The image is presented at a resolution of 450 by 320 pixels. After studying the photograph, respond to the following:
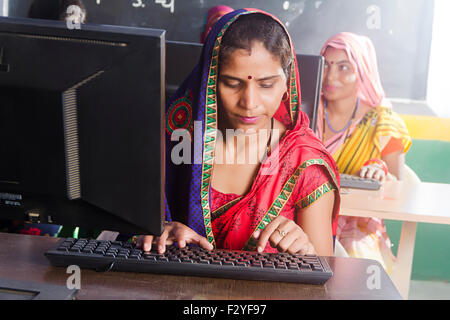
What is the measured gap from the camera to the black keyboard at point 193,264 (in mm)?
793

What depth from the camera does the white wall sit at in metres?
2.97

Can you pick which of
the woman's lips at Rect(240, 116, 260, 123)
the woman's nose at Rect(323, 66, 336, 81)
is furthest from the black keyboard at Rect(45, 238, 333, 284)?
the woman's nose at Rect(323, 66, 336, 81)

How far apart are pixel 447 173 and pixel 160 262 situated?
268 centimetres

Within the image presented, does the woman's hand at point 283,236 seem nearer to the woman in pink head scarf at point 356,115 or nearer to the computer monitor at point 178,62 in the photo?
the computer monitor at point 178,62

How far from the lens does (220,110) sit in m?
1.12

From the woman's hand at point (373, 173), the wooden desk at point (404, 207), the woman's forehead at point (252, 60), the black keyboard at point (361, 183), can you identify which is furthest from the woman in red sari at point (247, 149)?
the woman's hand at point (373, 173)

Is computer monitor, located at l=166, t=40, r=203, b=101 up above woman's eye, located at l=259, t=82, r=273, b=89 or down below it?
above

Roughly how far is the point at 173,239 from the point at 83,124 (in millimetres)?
379

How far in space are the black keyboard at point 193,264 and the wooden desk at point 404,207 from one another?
0.94m

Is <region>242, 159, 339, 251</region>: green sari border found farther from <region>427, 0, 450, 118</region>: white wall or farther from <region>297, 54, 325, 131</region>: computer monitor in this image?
<region>427, 0, 450, 118</region>: white wall

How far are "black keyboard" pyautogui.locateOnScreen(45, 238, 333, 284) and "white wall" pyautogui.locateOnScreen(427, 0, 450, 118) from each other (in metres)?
2.62

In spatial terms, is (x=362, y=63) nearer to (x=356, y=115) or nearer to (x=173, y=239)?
(x=356, y=115)

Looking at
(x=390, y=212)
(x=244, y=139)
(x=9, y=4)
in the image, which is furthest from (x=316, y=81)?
(x=9, y=4)
